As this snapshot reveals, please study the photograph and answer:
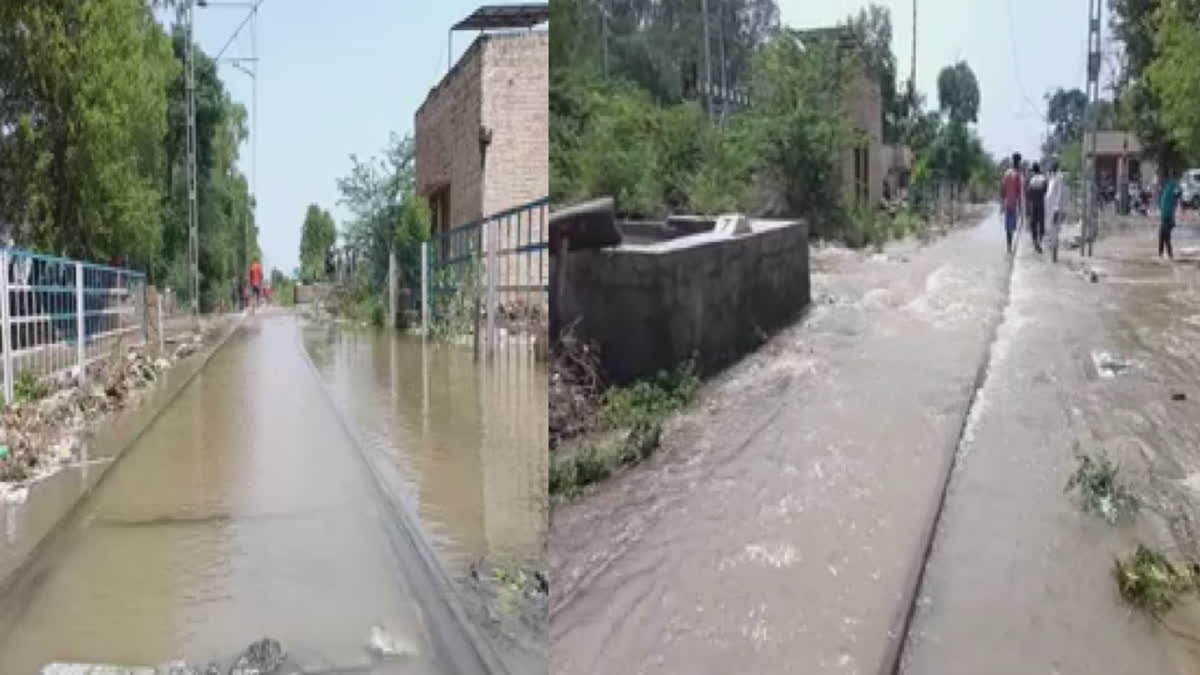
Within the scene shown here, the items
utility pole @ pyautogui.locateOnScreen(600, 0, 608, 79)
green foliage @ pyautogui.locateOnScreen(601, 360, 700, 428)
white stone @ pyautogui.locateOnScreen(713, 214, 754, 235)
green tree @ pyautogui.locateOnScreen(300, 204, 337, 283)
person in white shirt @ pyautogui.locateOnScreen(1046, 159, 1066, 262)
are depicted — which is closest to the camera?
utility pole @ pyautogui.locateOnScreen(600, 0, 608, 79)

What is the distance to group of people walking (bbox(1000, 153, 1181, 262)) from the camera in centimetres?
973

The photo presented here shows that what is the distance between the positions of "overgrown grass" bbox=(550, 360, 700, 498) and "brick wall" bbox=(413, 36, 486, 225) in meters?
0.91

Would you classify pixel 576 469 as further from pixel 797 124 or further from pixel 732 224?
pixel 797 124

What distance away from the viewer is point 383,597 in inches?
134

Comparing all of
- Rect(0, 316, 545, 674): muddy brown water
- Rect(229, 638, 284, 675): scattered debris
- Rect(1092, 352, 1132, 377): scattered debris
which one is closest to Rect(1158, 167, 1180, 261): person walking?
Rect(1092, 352, 1132, 377): scattered debris

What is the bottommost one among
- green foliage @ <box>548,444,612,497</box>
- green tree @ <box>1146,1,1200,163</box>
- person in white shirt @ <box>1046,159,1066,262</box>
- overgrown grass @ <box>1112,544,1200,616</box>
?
overgrown grass @ <box>1112,544,1200,616</box>

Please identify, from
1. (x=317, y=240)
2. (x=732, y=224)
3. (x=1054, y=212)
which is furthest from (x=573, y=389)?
(x=1054, y=212)

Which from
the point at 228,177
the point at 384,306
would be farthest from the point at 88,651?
the point at 384,306

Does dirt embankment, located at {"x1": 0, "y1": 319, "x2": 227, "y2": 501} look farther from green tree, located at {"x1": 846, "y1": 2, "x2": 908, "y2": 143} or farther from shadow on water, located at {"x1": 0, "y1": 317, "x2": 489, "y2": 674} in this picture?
green tree, located at {"x1": 846, "y1": 2, "x2": 908, "y2": 143}

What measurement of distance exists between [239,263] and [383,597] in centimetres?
666

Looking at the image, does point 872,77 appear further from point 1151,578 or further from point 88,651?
point 88,651

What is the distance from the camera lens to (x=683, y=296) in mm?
3135

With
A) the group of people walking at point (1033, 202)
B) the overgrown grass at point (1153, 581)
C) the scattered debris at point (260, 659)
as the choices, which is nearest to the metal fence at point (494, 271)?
the scattered debris at point (260, 659)

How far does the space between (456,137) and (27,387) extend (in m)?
3.14
